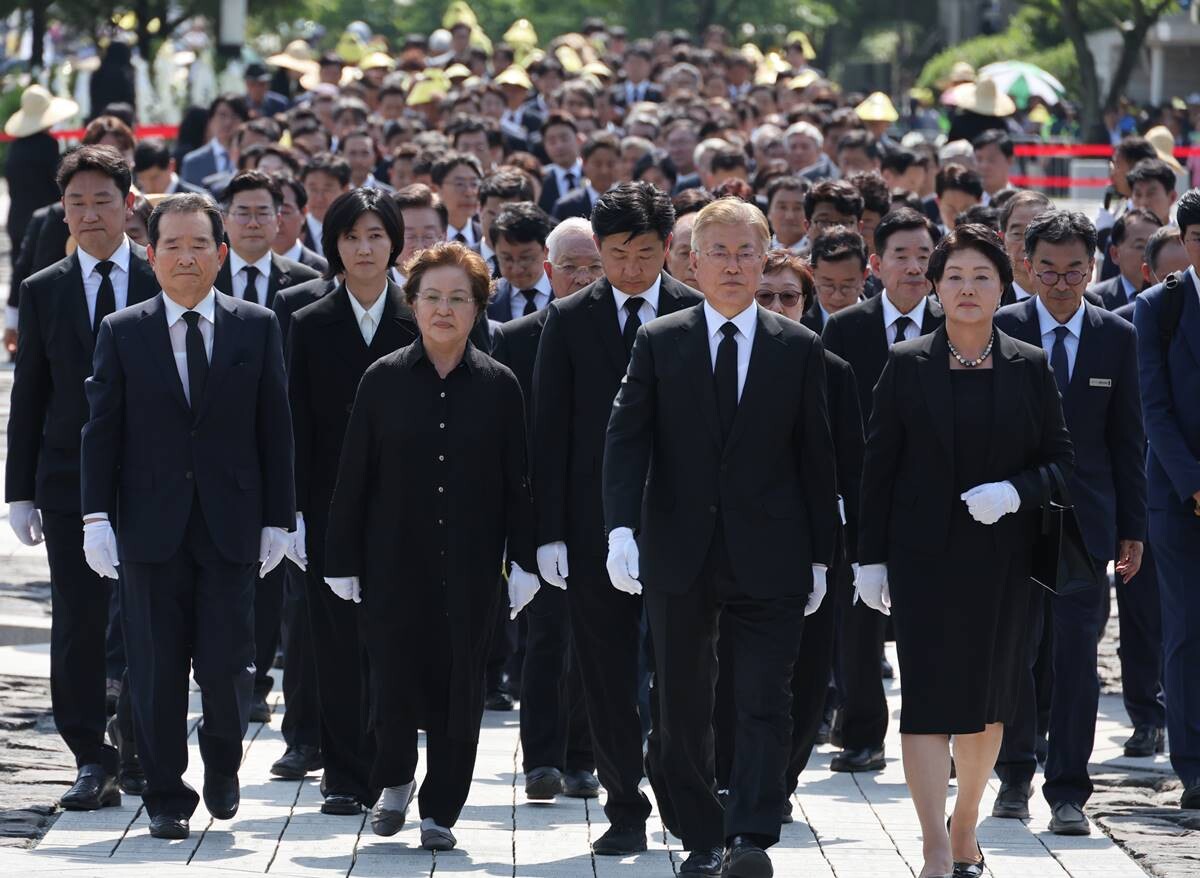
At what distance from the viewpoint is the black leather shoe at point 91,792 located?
8.73m

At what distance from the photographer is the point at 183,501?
327 inches

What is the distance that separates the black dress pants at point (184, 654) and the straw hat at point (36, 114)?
474 inches

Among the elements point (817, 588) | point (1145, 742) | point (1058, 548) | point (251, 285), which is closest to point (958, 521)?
point (1058, 548)

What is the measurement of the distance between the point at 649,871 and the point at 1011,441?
6.04 ft

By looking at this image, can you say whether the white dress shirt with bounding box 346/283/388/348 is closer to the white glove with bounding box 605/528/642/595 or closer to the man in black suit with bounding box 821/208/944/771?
the man in black suit with bounding box 821/208/944/771

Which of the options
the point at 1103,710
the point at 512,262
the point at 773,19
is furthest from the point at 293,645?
the point at 773,19

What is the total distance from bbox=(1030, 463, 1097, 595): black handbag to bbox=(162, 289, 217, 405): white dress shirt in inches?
115

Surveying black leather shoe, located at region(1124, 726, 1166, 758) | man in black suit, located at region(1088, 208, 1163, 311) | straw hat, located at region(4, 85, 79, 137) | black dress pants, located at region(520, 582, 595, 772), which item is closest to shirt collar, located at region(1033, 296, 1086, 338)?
black dress pants, located at region(520, 582, 595, 772)

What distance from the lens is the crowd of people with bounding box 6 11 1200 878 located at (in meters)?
7.75

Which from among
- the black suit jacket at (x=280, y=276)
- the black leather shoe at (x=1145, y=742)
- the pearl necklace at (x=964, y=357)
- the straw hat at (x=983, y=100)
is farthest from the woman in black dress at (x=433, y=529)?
the straw hat at (x=983, y=100)

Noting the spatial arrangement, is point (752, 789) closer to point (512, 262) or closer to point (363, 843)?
point (363, 843)

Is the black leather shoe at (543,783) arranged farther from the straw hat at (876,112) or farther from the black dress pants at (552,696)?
the straw hat at (876,112)

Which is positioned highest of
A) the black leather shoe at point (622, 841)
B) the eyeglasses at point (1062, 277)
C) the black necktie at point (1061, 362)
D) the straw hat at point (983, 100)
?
the straw hat at point (983, 100)

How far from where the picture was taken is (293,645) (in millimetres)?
9781
